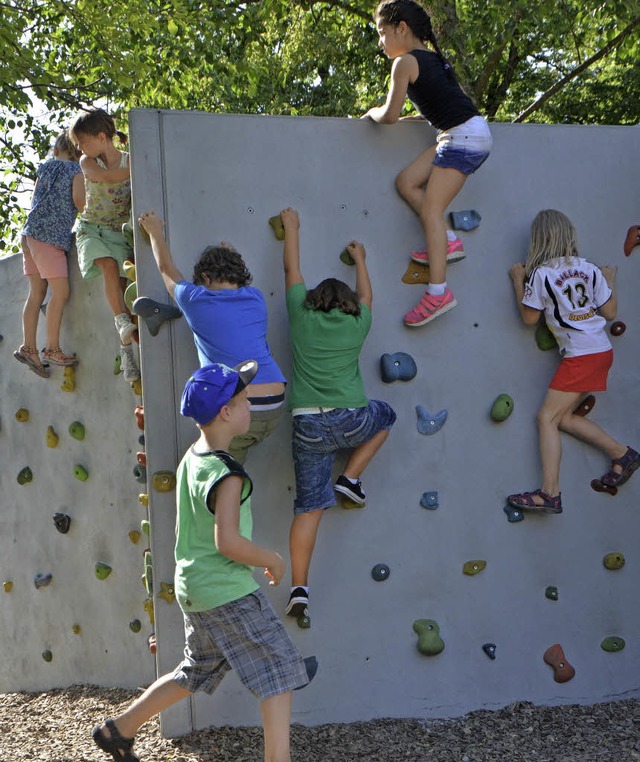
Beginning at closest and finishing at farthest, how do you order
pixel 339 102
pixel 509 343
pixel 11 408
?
pixel 509 343 < pixel 11 408 < pixel 339 102

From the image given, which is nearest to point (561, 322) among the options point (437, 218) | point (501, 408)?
point (501, 408)

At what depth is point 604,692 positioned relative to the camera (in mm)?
5539

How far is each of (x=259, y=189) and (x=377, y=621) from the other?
2.27m

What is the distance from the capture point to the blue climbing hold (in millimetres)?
5375

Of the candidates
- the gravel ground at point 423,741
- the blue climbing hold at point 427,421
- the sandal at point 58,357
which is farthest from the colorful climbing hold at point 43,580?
the blue climbing hold at point 427,421

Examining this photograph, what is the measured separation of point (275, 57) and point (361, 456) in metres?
9.80

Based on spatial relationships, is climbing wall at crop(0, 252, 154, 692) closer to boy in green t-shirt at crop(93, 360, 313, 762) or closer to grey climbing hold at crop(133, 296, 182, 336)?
grey climbing hold at crop(133, 296, 182, 336)

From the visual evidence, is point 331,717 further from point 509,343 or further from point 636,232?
point 636,232

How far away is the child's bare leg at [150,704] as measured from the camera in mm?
4285

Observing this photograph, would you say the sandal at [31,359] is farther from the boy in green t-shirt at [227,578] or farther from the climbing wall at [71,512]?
the boy in green t-shirt at [227,578]

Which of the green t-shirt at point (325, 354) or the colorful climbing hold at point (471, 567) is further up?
the green t-shirt at point (325, 354)

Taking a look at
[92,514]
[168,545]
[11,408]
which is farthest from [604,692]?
[11,408]

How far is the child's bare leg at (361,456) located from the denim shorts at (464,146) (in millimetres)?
1419

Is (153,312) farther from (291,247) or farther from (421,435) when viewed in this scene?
(421,435)
